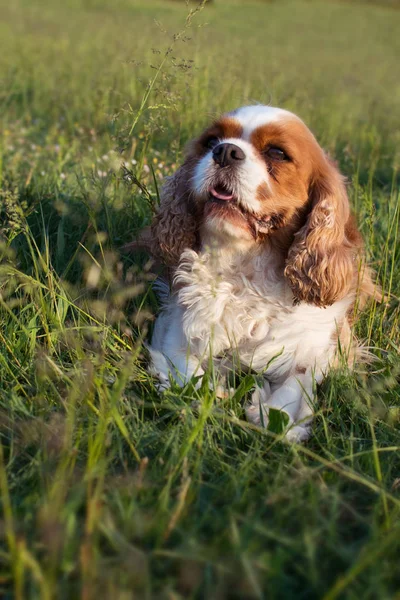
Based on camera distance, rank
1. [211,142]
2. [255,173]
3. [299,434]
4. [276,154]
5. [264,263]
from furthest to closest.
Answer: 1. [211,142]
2. [264,263]
3. [276,154]
4. [255,173]
5. [299,434]

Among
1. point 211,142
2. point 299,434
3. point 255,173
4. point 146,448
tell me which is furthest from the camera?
point 211,142

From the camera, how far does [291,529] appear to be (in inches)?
66.1

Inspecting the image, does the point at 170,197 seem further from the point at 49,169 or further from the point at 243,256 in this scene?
the point at 49,169

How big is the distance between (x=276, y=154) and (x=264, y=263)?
452 mm

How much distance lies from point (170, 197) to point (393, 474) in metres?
1.60

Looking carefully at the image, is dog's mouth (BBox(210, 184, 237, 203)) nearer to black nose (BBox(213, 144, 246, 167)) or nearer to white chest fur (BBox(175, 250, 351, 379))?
black nose (BBox(213, 144, 246, 167))

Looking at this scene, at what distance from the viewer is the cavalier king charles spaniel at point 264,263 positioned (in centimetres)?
265

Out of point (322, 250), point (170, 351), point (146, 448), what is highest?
point (322, 250)

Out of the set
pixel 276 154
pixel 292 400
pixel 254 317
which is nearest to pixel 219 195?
pixel 276 154

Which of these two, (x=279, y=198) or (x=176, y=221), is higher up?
(x=279, y=198)

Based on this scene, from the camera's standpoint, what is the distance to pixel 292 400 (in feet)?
8.57

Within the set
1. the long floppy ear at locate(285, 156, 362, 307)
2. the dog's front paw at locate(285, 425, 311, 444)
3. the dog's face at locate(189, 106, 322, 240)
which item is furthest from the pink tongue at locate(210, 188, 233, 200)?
the dog's front paw at locate(285, 425, 311, 444)

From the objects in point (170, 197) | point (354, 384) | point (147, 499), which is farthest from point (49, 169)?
point (147, 499)

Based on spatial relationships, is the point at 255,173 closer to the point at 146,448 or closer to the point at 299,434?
the point at 299,434
